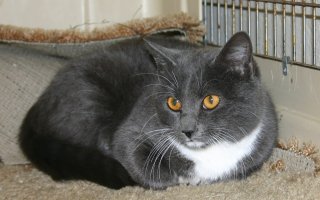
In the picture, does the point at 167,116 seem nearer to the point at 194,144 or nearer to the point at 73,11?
the point at 194,144

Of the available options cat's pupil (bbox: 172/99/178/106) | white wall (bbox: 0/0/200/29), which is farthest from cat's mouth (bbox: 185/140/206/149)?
white wall (bbox: 0/0/200/29)

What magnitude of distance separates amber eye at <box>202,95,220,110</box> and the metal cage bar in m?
0.43

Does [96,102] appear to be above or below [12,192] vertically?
above

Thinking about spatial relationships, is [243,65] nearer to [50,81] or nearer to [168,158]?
[168,158]

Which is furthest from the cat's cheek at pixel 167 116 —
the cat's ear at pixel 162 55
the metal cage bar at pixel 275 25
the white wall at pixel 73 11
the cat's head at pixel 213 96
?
the white wall at pixel 73 11

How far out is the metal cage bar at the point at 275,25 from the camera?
68.7 inches

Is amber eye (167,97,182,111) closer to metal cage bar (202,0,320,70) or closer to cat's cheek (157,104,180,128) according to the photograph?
cat's cheek (157,104,180,128)

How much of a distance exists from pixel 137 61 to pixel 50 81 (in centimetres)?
34

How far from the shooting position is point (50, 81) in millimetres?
1953

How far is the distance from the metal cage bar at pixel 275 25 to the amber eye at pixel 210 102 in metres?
0.43

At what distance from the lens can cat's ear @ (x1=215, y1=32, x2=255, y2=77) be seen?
1396mm

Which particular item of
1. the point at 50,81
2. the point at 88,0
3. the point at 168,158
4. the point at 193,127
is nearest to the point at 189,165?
the point at 168,158

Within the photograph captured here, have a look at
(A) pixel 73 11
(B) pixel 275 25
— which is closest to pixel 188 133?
(B) pixel 275 25

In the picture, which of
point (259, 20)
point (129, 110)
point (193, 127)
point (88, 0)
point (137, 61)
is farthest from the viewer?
point (88, 0)
